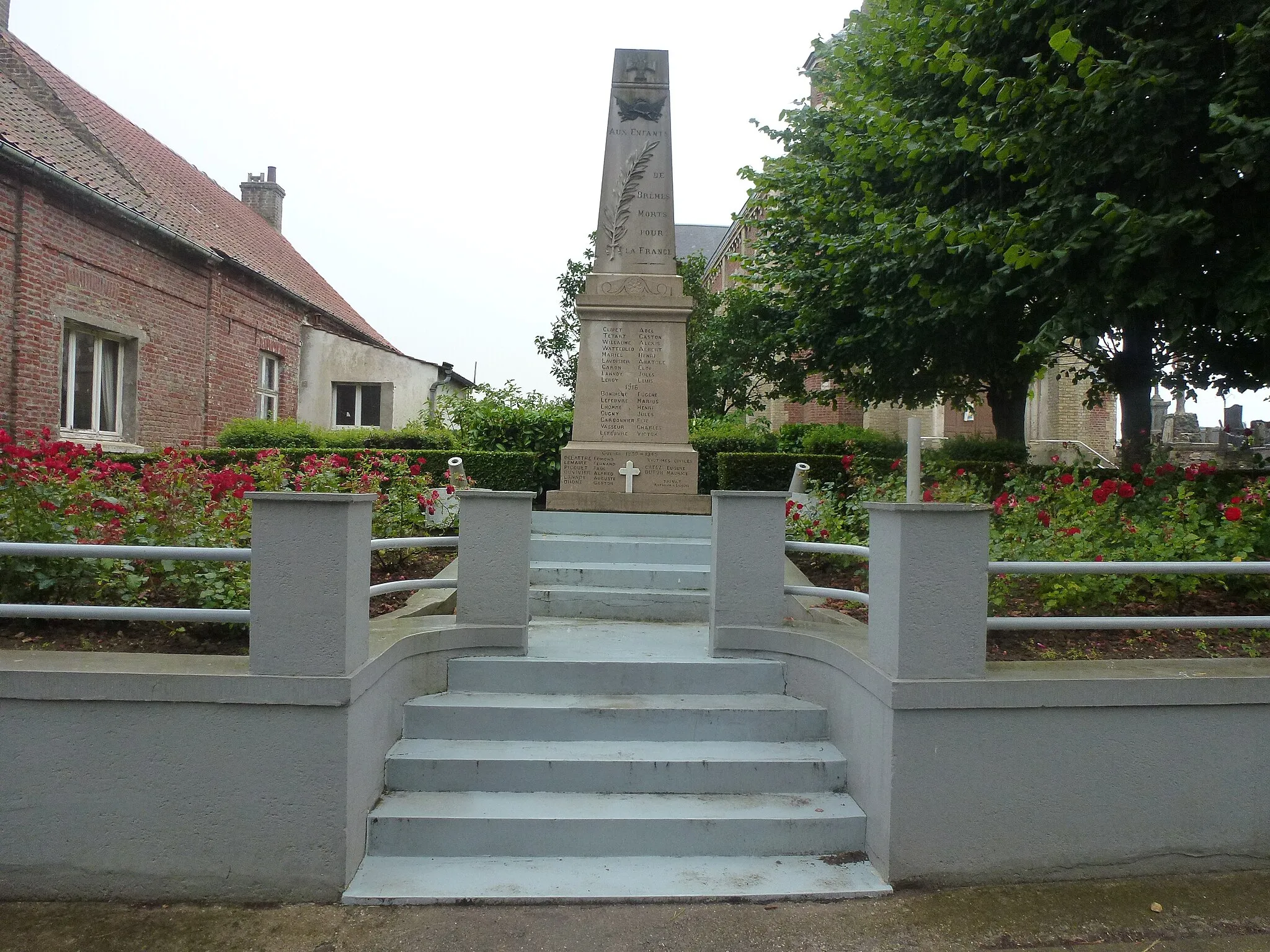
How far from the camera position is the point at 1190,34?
6.49 meters

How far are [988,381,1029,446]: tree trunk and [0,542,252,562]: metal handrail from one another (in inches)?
576

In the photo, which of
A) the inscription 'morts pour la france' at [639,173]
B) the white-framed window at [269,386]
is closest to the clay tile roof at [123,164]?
the white-framed window at [269,386]

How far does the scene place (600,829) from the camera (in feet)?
11.0

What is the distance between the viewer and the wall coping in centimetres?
323

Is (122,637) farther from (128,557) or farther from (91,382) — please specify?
(91,382)

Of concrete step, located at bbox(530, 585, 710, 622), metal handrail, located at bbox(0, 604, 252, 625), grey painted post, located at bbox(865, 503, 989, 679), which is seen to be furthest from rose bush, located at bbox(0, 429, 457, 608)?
grey painted post, located at bbox(865, 503, 989, 679)

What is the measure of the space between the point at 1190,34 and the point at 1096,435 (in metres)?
20.9

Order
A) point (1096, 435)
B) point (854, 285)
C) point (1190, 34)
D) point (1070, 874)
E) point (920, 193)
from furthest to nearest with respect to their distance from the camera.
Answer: point (1096, 435)
point (854, 285)
point (920, 193)
point (1190, 34)
point (1070, 874)

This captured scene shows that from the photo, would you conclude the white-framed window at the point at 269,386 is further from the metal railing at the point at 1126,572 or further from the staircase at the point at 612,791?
the metal railing at the point at 1126,572

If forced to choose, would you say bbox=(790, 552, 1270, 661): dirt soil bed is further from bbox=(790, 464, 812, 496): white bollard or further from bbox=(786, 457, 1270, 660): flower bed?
bbox=(790, 464, 812, 496): white bollard

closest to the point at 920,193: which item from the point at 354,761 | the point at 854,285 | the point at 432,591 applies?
the point at 854,285

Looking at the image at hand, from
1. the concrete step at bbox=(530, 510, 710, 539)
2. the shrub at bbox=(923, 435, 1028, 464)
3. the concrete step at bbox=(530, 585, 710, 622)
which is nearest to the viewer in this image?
the concrete step at bbox=(530, 585, 710, 622)

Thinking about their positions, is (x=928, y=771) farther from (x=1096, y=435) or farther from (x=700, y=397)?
(x=1096, y=435)

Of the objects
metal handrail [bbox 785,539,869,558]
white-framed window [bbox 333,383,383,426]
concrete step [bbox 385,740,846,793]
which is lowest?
concrete step [bbox 385,740,846,793]
